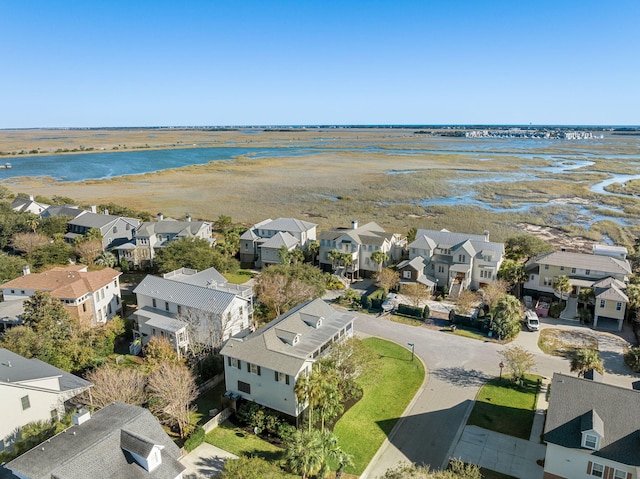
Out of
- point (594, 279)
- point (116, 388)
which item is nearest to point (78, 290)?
point (116, 388)

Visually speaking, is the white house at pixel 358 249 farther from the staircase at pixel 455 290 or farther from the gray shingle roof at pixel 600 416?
the gray shingle roof at pixel 600 416

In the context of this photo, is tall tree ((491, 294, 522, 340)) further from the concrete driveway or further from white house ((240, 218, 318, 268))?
white house ((240, 218, 318, 268))

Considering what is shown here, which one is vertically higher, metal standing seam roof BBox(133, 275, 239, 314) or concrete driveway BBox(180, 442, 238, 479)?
metal standing seam roof BBox(133, 275, 239, 314)

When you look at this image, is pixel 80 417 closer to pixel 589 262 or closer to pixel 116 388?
pixel 116 388

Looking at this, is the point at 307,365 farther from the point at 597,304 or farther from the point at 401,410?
the point at 597,304

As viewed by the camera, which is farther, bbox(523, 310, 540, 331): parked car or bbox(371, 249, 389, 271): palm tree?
bbox(371, 249, 389, 271): palm tree

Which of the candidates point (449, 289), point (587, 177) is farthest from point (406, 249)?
point (587, 177)

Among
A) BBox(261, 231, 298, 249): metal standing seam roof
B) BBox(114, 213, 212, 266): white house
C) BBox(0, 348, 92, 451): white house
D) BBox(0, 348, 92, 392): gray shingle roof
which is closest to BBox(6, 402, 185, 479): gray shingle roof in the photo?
BBox(0, 348, 92, 451): white house
